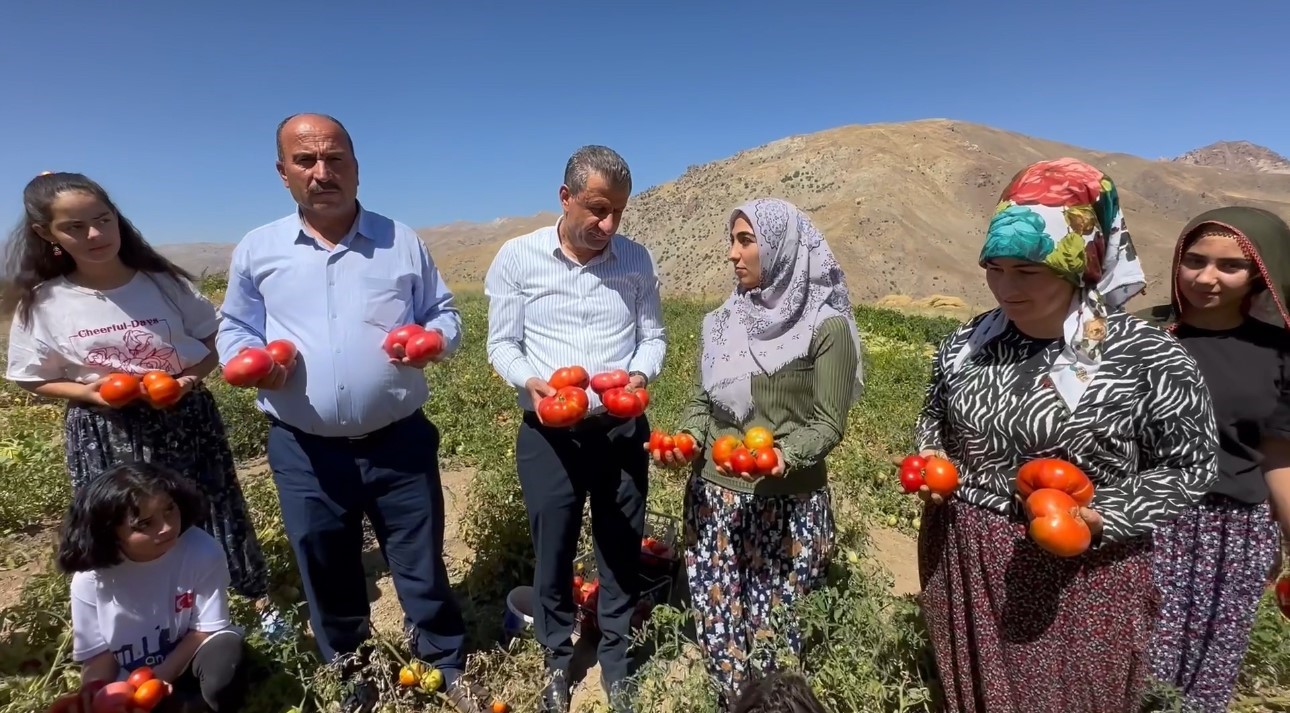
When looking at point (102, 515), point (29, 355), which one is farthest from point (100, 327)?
point (102, 515)

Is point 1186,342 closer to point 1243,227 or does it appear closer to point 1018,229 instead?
point 1243,227

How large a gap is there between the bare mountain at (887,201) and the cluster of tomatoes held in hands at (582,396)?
33.4 metres

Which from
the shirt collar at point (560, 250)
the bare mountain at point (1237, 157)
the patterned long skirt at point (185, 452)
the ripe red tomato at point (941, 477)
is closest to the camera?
the ripe red tomato at point (941, 477)

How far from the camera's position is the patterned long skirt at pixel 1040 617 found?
1724 millimetres

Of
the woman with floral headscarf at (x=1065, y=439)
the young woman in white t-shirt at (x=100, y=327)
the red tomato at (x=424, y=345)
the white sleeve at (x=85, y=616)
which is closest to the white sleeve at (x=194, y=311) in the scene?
the young woman in white t-shirt at (x=100, y=327)

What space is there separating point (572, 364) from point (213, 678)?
1.80 m

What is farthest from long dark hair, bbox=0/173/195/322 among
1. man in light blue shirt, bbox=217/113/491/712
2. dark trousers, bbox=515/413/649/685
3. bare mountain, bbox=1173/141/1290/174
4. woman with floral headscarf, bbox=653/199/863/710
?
bare mountain, bbox=1173/141/1290/174

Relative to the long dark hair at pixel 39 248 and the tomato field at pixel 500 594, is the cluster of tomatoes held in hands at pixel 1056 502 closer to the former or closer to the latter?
the tomato field at pixel 500 594

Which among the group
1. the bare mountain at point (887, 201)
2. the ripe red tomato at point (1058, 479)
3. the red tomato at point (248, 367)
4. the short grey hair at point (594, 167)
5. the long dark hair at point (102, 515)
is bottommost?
the long dark hair at point (102, 515)

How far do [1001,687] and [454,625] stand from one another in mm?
2095

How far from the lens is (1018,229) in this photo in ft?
5.07

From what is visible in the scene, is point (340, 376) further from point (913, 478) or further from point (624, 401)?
point (913, 478)

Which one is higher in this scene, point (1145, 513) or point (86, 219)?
point (86, 219)

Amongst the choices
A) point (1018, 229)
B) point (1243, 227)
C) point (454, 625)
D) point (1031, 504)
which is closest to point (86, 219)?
point (454, 625)
